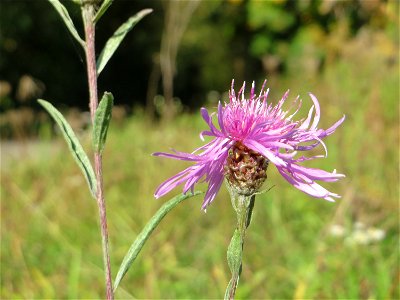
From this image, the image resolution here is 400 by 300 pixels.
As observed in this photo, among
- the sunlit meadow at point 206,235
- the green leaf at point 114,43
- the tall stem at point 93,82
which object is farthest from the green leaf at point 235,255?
the sunlit meadow at point 206,235

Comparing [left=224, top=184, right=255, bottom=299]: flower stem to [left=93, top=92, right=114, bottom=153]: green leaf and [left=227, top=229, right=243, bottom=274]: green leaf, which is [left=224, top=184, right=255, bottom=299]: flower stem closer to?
[left=227, top=229, right=243, bottom=274]: green leaf

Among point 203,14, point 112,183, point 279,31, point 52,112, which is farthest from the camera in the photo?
point 203,14

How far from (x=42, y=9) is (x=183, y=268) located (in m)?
6.60

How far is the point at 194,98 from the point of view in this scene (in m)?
9.55

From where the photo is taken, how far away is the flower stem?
0.85m

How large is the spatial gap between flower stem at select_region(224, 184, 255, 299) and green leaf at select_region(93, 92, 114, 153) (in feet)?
0.57

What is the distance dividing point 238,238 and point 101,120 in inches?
8.8

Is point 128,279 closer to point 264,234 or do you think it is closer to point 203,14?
point 264,234

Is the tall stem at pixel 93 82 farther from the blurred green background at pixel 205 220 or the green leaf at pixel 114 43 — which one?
the blurred green background at pixel 205 220

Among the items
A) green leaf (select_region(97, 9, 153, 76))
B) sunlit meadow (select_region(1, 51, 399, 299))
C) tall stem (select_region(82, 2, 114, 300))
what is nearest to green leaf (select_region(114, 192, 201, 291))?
tall stem (select_region(82, 2, 114, 300))

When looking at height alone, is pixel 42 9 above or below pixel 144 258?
above

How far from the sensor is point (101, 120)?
0.90 m

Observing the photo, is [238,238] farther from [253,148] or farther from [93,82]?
[93,82]

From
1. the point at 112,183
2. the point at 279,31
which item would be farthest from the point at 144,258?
the point at 279,31
